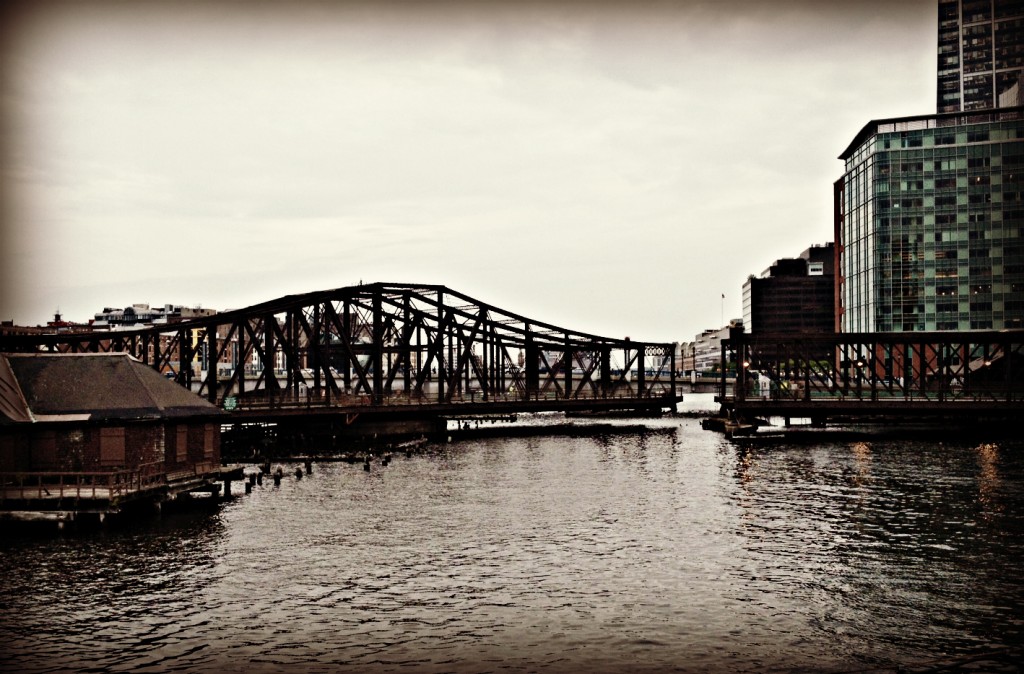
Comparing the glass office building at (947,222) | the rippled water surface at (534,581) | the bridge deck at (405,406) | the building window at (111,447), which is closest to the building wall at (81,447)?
the building window at (111,447)

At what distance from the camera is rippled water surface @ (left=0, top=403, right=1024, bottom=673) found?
28.3m

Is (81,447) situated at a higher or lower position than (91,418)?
lower

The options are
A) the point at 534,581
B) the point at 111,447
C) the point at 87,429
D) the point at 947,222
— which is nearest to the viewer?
the point at 534,581

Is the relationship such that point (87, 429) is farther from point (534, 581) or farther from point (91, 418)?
point (534, 581)

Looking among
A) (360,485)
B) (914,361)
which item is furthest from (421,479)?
(914,361)

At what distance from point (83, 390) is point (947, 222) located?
547 feet

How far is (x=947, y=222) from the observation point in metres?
176

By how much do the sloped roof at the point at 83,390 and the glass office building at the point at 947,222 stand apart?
15368 cm

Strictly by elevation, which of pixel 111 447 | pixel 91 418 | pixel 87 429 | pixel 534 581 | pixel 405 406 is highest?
pixel 91 418

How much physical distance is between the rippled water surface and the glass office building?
125206 millimetres

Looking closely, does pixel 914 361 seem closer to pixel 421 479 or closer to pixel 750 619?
pixel 421 479

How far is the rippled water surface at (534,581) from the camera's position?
92.9 ft

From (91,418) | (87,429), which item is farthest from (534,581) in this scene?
(87,429)

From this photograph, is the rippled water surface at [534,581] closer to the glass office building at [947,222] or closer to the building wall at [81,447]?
the building wall at [81,447]
